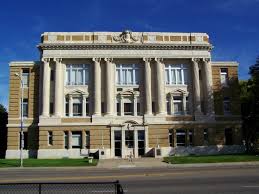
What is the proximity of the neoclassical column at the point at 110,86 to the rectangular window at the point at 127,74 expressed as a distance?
926mm

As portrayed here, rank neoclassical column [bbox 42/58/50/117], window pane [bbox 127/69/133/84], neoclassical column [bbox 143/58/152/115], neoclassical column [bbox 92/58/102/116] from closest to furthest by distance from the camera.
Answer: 1. neoclassical column [bbox 42/58/50/117]
2. neoclassical column [bbox 92/58/102/116]
3. neoclassical column [bbox 143/58/152/115]
4. window pane [bbox 127/69/133/84]

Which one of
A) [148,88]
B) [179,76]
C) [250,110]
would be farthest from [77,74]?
[250,110]

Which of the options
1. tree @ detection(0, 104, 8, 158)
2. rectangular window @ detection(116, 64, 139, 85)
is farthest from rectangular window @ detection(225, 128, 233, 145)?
tree @ detection(0, 104, 8, 158)

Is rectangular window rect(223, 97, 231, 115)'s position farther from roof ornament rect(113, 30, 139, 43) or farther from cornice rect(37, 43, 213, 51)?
roof ornament rect(113, 30, 139, 43)

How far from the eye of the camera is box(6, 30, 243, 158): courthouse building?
181 feet

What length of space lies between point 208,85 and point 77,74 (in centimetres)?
1802

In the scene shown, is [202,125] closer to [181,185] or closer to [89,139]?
[89,139]

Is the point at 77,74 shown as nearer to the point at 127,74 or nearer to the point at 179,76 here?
the point at 127,74

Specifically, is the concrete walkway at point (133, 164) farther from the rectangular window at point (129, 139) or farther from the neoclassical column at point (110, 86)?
the neoclassical column at point (110, 86)

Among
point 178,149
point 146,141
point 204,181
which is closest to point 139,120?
A: point 146,141

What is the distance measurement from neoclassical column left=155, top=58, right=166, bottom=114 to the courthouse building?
0.13m

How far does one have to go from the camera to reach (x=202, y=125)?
56.6m

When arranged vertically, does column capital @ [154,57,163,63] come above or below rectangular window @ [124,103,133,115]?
above

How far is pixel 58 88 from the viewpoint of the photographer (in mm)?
55656
